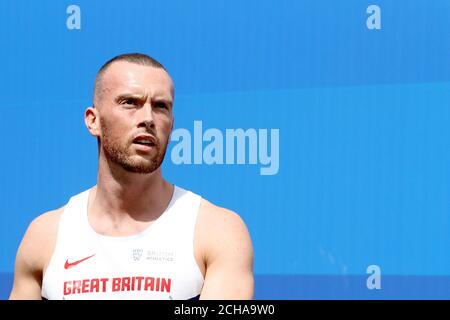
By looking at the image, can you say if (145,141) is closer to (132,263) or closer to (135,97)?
(135,97)

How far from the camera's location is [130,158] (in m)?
2.37

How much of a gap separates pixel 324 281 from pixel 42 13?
5.18 feet

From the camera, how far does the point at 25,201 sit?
322 cm

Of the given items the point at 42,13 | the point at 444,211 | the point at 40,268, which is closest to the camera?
the point at 40,268

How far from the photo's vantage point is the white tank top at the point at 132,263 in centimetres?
231

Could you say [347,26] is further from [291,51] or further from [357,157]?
[357,157]

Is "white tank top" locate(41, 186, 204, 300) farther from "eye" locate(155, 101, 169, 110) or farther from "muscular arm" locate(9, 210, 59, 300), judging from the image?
"eye" locate(155, 101, 169, 110)

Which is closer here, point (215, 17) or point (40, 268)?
point (40, 268)

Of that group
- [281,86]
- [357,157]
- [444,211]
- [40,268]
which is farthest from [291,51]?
[40,268]

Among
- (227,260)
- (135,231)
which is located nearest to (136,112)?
(135,231)

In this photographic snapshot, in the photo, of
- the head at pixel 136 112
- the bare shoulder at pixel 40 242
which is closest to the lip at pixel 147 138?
the head at pixel 136 112

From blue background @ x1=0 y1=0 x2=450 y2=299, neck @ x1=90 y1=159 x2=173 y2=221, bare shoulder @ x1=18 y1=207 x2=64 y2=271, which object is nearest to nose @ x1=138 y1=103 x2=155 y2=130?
neck @ x1=90 y1=159 x2=173 y2=221

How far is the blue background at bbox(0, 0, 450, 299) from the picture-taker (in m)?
3.10

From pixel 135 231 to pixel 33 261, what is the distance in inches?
13.0
